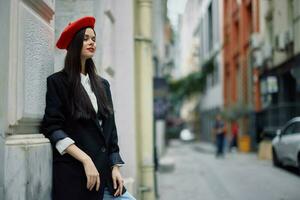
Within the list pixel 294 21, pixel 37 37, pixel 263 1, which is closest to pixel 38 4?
pixel 37 37

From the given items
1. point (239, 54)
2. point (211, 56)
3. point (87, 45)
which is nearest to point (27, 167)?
point (87, 45)

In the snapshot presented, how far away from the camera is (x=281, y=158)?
14953mm

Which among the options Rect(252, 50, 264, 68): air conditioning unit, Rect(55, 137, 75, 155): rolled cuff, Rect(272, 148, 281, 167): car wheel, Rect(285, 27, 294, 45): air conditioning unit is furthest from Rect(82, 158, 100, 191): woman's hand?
Rect(252, 50, 264, 68): air conditioning unit

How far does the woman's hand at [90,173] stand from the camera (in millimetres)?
2828

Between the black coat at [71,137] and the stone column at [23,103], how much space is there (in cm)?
10

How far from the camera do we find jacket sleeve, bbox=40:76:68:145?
2887mm

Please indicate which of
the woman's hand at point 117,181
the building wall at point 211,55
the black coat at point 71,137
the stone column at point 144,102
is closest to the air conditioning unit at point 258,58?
the building wall at point 211,55

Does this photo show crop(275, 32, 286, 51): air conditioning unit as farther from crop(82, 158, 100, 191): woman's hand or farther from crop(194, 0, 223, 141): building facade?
crop(82, 158, 100, 191): woman's hand

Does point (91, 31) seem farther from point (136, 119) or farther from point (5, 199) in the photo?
point (136, 119)

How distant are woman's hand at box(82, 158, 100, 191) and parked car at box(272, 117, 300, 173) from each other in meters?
10.6

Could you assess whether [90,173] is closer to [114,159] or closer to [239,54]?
[114,159]

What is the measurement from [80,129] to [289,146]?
11767 millimetres

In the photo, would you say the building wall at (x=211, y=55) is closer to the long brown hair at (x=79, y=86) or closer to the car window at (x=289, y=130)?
the car window at (x=289, y=130)

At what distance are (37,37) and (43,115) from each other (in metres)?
0.46
